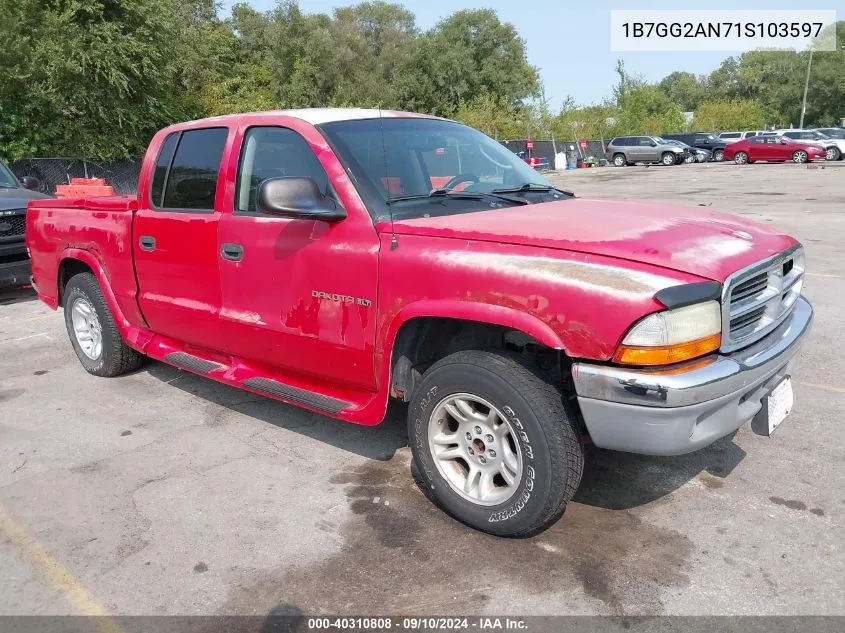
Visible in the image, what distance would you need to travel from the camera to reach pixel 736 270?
8.86 ft

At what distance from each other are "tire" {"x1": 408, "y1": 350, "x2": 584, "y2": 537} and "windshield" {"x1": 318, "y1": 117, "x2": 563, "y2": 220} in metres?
0.88

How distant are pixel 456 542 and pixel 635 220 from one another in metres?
1.63

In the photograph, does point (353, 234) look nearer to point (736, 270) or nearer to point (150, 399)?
point (736, 270)

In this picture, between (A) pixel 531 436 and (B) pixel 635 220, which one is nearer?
(A) pixel 531 436

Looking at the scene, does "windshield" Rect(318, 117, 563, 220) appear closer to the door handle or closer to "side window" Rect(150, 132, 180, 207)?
the door handle

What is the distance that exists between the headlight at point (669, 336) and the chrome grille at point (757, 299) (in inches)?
3.9

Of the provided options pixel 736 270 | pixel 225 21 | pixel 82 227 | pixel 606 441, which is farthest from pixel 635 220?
pixel 225 21

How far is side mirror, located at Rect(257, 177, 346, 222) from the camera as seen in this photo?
123 inches

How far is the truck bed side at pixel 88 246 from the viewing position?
4.69 metres

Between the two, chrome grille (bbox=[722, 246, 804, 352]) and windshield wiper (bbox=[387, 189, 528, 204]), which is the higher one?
windshield wiper (bbox=[387, 189, 528, 204])

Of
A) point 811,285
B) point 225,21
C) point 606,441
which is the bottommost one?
point 811,285

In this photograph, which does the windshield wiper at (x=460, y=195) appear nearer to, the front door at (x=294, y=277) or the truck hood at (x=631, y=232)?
the truck hood at (x=631, y=232)

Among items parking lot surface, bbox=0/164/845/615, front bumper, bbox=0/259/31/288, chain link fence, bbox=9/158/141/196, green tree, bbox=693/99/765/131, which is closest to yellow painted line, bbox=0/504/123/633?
parking lot surface, bbox=0/164/845/615

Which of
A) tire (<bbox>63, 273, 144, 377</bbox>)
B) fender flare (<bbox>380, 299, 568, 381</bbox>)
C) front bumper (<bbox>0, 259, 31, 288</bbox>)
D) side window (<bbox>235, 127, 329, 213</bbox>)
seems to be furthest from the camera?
front bumper (<bbox>0, 259, 31, 288</bbox>)
